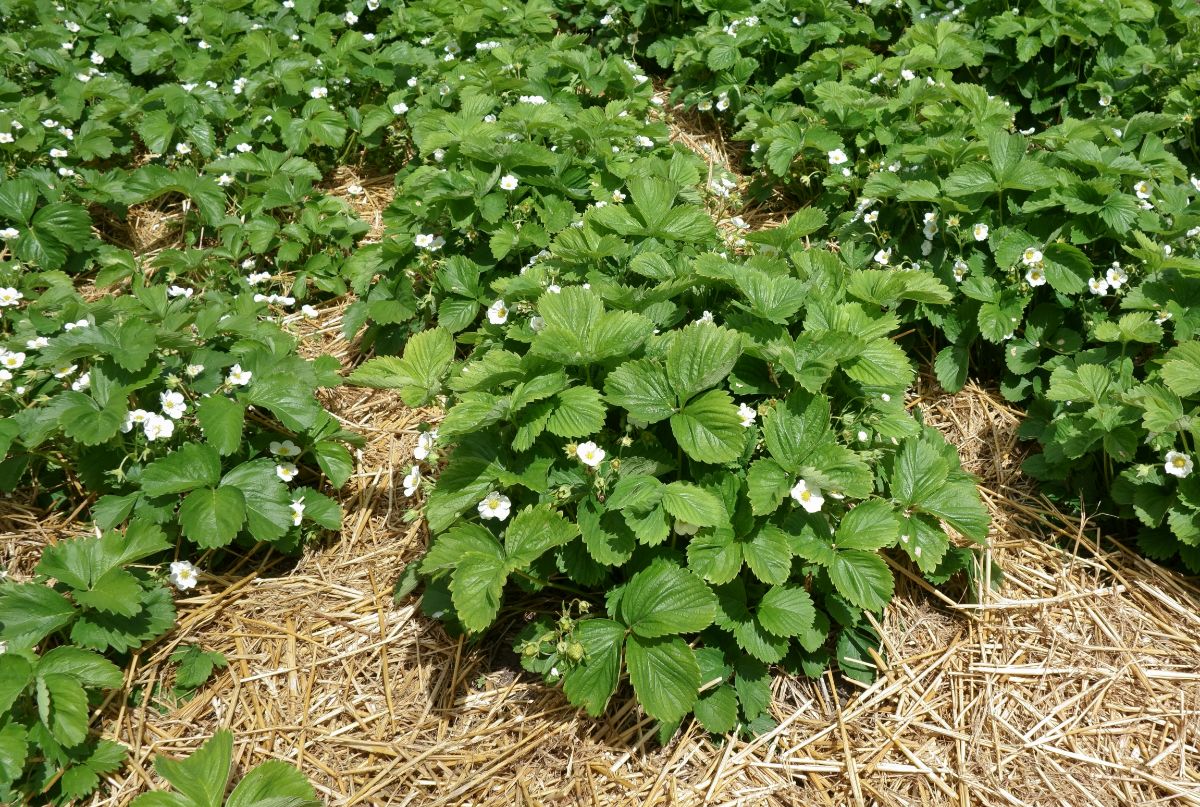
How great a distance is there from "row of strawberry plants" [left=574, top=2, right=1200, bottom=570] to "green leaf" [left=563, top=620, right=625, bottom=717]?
1.51 meters

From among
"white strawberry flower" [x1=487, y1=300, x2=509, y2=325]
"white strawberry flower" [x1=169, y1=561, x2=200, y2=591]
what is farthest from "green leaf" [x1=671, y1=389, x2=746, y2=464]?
"white strawberry flower" [x1=169, y1=561, x2=200, y2=591]

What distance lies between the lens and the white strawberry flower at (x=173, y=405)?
2.67m

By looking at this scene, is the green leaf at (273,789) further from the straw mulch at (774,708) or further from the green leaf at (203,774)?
the straw mulch at (774,708)

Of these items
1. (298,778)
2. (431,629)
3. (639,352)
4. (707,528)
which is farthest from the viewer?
(431,629)

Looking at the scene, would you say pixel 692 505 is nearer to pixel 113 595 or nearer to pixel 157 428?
pixel 113 595

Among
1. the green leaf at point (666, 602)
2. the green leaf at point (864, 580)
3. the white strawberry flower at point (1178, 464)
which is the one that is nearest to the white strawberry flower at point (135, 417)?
the green leaf at point (666, 602)

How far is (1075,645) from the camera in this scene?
2.43 meters

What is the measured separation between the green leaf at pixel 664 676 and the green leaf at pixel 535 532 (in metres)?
0.29

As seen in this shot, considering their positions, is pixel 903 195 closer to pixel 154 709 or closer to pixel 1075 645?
pixel 1075 645

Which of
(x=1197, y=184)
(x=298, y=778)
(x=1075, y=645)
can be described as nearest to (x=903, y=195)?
Result: (x=1197, y=184)

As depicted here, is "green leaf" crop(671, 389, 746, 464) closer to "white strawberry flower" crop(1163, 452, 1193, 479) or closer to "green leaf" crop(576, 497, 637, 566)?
"green leaf" crop(576, 497, 637, 566)

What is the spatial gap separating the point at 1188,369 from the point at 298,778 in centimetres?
251

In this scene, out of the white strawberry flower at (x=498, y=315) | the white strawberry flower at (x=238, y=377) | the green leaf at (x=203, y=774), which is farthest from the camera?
the white strawberry flower at (x=498, y=315)

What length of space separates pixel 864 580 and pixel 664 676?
21.4 inches
